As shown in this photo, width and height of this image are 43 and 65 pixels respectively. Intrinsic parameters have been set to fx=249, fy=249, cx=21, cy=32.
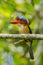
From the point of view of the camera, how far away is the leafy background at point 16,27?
142 cm

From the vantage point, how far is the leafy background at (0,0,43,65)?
1.42 meters

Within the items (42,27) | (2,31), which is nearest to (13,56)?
(2,31)

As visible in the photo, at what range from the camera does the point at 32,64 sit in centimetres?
162

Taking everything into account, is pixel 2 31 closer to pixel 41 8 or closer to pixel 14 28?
pixel 14 28

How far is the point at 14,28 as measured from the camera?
1.60 meters

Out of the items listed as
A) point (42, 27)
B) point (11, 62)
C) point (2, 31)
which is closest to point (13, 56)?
point (11, 62)

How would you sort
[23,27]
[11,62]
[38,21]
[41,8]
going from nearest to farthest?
1. [23,27]
2. [11,62]
3. [41,8]
4. [38,21]

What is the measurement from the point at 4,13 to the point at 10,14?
0.17 feet

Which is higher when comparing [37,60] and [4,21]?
[4,21]

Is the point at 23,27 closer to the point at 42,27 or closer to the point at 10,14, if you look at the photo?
the point at 10,14

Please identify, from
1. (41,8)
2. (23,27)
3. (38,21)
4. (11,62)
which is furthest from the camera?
(38,21)

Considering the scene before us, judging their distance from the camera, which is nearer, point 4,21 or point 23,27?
point 23,27

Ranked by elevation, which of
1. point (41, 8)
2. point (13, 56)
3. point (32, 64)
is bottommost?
point (32, 64)

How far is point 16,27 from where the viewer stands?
1549 mm
